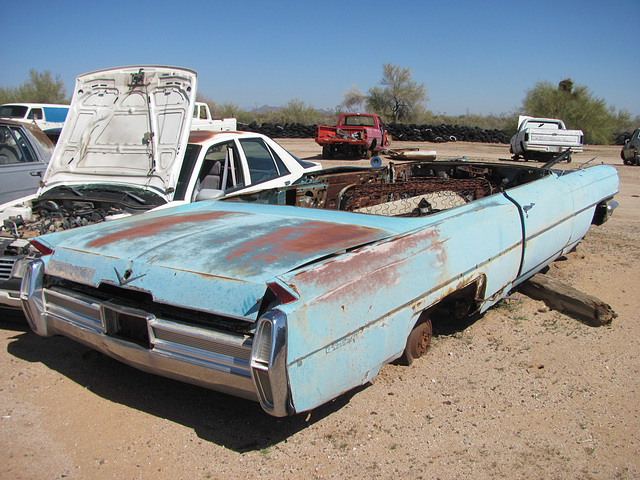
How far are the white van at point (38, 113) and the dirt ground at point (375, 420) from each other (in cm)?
1384

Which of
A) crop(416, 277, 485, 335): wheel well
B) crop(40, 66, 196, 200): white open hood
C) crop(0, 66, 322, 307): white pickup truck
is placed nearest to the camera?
crop(416, 277, 485, 335): wheel well

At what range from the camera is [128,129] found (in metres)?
5.05

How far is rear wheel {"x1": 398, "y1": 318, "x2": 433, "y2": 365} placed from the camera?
9.98 ft

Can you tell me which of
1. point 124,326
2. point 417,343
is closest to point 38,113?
point 124,326

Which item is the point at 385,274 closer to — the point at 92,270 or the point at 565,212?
the point at 92,270

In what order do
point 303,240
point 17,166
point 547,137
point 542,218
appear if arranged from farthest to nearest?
point 547,137
point 17,166
point 542,218
point 303,240

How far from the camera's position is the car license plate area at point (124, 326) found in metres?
2.47

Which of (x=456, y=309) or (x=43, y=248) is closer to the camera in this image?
(x=43, y=248)

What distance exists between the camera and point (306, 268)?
2242mm

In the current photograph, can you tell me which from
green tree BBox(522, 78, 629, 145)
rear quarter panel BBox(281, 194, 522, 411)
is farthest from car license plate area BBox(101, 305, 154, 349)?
green tree BBox(522, 78, 629, 145)

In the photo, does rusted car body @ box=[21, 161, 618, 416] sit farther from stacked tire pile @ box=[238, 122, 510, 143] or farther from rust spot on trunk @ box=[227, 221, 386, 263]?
stacked tire pile @ box=[238, 122, 510, 143]

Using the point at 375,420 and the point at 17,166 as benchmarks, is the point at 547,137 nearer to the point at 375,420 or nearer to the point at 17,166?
the point at 17,166

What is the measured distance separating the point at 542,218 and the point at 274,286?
2.61 m

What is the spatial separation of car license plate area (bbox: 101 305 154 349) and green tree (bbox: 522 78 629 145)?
30.3 metres
